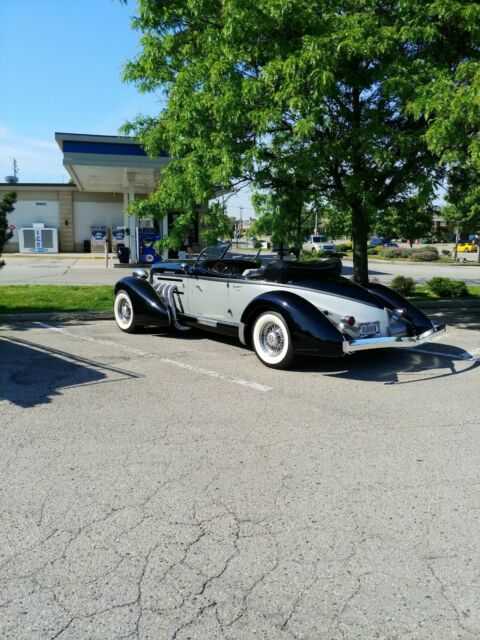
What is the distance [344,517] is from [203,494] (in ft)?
2.84

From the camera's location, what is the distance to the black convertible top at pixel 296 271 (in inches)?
269

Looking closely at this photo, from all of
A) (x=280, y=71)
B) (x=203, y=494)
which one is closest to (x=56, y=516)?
(x=203, y=494)

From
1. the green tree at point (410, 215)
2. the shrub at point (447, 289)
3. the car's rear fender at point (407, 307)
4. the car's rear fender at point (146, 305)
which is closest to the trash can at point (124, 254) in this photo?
the green tree at point (410, 215)

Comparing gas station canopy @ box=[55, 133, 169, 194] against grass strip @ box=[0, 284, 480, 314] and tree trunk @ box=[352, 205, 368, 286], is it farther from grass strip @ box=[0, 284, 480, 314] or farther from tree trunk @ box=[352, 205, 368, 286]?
tree trunk @ box=[352, 205, 368, 286]

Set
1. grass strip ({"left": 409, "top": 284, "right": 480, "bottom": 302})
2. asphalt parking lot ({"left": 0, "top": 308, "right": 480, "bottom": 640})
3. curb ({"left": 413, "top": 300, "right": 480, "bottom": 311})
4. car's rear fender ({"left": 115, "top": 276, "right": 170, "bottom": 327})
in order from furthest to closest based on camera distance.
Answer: grass strip ({"left": 409, "top": 284, "right": 480, "bottom": 302}), curb ({"left": 413, "top": 300, "right": 480, "bottom": 311}), car's rear fender ({"left": 115, "top": 276, "right": 170, "bottom": 327}), asphalt parking lot ({"left": 0, "top": 308, "right": 480, "bottom": 640})

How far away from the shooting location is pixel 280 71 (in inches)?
303

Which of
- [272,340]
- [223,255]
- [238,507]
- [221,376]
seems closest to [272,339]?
[272,340]

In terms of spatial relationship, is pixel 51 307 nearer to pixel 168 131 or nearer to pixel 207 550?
pixel 168 131

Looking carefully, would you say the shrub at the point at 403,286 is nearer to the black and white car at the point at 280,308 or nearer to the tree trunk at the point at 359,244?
the tree trunk at the point at 359,244

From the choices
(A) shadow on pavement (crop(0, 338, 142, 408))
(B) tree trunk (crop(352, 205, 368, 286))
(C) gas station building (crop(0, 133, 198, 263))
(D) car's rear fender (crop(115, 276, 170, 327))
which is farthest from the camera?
(C) gas station building (crop(0, 133, 198, 263))

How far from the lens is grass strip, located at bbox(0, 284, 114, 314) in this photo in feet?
35.6

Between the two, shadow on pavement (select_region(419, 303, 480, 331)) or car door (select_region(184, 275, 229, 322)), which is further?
shadow on pavement (select_region(419, 303, 480, 331))

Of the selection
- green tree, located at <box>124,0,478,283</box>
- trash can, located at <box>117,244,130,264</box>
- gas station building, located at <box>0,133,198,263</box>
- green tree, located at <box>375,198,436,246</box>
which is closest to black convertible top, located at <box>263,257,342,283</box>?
green tree, located at <box>124,0,478,283</box>

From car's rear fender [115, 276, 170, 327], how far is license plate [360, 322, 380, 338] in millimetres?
3269
